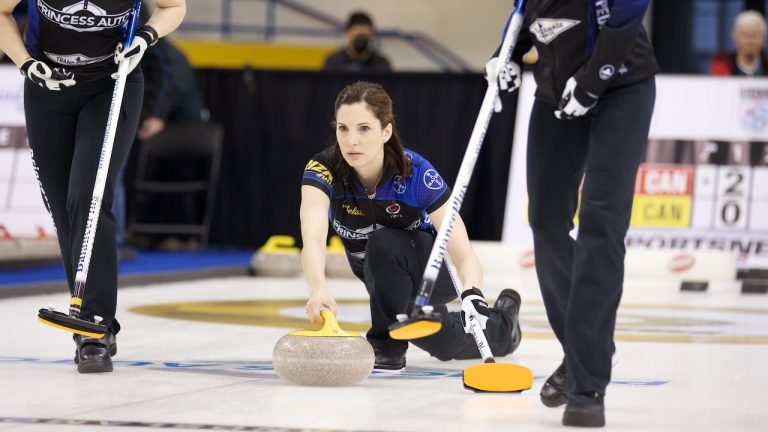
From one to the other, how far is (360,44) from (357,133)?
597cm

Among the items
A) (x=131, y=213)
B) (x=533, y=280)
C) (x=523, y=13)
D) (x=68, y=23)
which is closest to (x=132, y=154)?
(x=131, y=213)

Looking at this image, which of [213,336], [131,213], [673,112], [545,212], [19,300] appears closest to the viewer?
[545,212]

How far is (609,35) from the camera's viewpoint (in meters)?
2.77

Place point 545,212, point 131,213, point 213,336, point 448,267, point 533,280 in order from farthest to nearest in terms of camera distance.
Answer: point 131,213
point 533,280
point 213,336
point 448,267
point 545,212

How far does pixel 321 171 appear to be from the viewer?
3.58 meters

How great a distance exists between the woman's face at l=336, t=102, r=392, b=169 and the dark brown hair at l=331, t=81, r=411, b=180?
0.02 meters

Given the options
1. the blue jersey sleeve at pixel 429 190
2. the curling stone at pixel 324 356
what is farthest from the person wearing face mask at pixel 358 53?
the curling stone at pixel 324 356

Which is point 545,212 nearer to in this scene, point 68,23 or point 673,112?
point 68,23

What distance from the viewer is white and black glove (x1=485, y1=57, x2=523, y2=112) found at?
3.09m

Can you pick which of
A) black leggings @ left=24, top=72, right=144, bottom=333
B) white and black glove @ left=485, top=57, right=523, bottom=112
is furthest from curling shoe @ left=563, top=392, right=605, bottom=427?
black leggings @ left=24, top=72, right=144, bottom=333

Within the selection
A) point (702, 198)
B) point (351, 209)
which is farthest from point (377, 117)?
point (702, 198)

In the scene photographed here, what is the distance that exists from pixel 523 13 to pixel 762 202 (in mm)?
5685

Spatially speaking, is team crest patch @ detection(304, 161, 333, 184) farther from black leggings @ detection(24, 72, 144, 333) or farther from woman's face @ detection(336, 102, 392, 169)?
black leggings @ detection(24, 72, 144, 333)

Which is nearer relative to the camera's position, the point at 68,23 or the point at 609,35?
the point at 609,35
